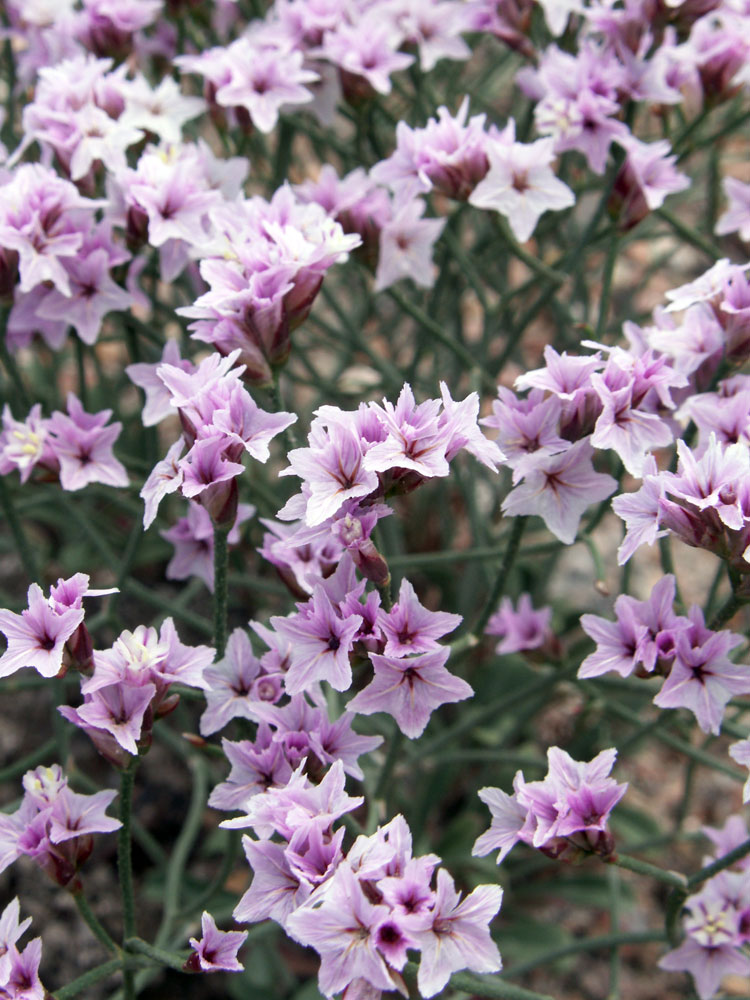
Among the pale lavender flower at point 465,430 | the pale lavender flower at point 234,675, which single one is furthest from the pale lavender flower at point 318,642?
the pale lavender flower at point 465,430

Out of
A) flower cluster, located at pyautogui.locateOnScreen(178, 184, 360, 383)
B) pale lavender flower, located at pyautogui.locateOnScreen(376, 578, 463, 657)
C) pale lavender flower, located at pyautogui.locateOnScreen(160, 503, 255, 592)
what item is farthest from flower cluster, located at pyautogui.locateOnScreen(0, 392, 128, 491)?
pale lavender flower, located at pyautogui.locateOnScreen(376, 578, 463, 657)

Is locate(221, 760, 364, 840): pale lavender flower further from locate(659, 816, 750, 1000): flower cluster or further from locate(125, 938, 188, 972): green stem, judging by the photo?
locate(659, 816, 750, 1000): flower cluster

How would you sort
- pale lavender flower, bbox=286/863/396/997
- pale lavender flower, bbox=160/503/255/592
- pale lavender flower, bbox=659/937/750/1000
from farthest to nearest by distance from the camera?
pale lavender flower, bbox=160/503/255/592, pale lavender flower, bbox=659/937/750/1000, pale lavender flower, bbox=286/863/396/997

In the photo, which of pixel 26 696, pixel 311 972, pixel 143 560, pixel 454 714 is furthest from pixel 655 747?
pixel 26 696

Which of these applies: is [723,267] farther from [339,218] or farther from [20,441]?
[20,441]

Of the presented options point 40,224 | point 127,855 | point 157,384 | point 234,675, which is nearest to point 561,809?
point 234,675

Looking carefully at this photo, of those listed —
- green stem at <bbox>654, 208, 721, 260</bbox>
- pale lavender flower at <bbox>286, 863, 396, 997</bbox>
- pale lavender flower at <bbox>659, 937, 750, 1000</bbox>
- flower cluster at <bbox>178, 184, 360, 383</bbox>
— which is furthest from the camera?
green stem at <bbox>654, 208, 721, 260</bbox>
